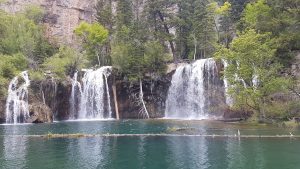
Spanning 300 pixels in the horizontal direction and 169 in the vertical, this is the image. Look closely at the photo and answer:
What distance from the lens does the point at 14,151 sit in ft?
92.7

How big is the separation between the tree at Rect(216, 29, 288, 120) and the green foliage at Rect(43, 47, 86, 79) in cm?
2635

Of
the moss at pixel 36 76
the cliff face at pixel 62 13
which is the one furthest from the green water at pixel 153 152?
the cliff face at pixel 62 13

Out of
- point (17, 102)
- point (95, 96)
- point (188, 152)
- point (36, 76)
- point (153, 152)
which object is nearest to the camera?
point (188, 152)

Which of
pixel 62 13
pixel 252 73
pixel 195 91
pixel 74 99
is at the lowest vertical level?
pixel 74 99

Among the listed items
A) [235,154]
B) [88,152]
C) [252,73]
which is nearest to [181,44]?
[252,73]

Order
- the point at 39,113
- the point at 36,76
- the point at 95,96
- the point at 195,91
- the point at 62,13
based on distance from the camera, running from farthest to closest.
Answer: the point at 62,13 < the point at 95,96 < the point at 195,91 < the point at 36,76 < the point at 39,113

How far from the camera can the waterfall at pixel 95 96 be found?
2341 inches

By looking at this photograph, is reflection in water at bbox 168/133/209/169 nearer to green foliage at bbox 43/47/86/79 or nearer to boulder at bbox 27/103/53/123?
boulder at bbox 27/103/53/123

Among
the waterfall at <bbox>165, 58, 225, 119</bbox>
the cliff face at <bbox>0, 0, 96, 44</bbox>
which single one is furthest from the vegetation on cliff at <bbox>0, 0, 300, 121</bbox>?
the cliff face at <bbox>0, 0, 96, 44</bbox>

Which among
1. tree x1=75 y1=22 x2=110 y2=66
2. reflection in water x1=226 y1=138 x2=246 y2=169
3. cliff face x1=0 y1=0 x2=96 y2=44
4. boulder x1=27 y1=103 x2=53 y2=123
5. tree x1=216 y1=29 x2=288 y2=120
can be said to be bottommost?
reflection in water x1=226 y1=138 x2=246 y2=169

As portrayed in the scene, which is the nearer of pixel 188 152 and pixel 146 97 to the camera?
pixel 188 152

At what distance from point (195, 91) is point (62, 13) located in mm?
43899

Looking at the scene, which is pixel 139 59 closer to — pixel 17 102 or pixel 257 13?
pixel 257 13

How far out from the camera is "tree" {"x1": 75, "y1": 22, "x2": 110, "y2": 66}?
69.7 m
